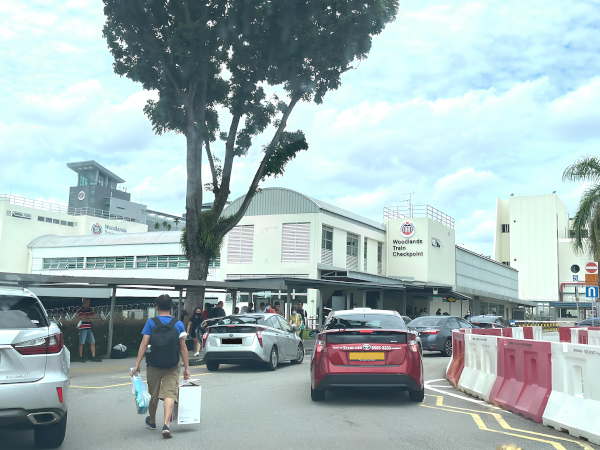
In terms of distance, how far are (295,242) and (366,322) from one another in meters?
27.7

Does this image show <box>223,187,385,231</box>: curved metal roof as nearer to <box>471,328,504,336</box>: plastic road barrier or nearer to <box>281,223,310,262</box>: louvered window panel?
<box>281,223,310,262</box>: louvered window panel

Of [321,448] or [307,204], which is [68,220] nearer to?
[307,204]

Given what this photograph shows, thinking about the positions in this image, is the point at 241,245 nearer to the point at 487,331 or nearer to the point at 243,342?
the point at 487,331

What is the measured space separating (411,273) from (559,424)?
1515 inches

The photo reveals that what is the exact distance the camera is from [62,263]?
62031 millimetres

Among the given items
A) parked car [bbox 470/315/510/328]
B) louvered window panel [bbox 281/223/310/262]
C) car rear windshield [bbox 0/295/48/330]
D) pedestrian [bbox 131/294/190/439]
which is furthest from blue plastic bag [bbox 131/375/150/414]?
louvered window panel [bbox 281/223/310/262]

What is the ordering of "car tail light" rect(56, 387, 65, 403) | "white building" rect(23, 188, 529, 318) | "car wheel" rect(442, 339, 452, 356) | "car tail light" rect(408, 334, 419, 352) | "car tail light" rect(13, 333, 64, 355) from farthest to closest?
"white building" rect(23, 188, 529, 318), "car wheel" rect(442, 339, 452, 356), "car tail light" rect(408, 334, 419, 352), "car tail light" rect(56, 387, 65, 403), "car tail light" rect(13, 333, 64, 355)

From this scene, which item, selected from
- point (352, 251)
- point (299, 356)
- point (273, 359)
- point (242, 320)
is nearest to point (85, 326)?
point (242, 320)

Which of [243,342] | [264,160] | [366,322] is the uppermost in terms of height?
[264,160]

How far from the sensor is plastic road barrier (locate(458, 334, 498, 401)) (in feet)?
35.0

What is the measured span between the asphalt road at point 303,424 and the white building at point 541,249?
8174 cm

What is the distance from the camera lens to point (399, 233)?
153ft

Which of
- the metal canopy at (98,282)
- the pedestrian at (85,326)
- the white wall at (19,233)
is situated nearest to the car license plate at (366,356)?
the metal canopy at (98,282)

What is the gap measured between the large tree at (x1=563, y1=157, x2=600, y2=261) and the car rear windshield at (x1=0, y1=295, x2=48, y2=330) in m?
26.8
